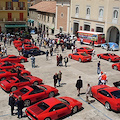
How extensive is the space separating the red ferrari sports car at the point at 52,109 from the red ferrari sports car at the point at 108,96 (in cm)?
231

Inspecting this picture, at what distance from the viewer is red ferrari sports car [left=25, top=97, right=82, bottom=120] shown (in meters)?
12.3

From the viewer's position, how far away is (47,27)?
200 ft

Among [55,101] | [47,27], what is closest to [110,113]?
[55,101]

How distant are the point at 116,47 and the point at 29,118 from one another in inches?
1046

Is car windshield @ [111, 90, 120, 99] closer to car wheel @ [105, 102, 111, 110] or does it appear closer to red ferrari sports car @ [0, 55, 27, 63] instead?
car wheel @ [105, 102, 111, 110]

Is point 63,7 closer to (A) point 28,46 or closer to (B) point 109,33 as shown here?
(B) point 109,33

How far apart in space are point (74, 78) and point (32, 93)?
7236 mm

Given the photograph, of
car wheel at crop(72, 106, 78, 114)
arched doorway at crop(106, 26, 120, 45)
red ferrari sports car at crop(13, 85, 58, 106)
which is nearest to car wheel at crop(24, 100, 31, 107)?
red ferrari sports car at crop(13, 85, 58, 106)

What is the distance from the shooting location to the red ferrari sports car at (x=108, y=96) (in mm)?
14279

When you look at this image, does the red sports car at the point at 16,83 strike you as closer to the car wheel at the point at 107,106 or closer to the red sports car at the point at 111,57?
the car wheel at the point at 107,106

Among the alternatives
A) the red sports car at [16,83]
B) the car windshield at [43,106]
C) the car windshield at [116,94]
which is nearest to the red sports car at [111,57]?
the red sports car at [16,83]

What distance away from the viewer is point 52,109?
12.8 meters

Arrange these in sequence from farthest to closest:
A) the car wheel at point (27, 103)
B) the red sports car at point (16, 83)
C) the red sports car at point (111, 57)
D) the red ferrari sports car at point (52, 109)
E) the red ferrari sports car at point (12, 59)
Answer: the red sports car at point (111, 57) < the red ferrari sports car at point (12, 59) < the red sports car at point (16, 83) < the car wheel at point (27, 103) < the red ferrari sports car at point (52, 109)

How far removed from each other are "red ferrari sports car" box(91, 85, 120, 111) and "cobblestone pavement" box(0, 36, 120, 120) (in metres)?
0.41
